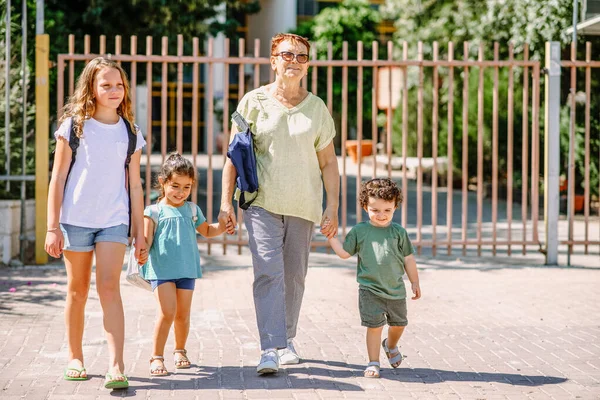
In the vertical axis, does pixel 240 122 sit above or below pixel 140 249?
above

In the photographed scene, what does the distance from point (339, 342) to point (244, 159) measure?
1585mm

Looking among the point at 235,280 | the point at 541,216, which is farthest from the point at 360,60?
the point at 541,216

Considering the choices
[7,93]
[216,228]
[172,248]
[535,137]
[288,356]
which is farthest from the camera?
[535,137]

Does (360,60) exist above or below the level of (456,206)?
above

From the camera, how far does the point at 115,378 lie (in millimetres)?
4723

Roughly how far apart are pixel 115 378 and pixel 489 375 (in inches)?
78.4

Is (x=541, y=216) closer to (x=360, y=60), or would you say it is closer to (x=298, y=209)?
(x=360, y=60)

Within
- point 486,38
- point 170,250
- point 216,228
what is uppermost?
point 486,38

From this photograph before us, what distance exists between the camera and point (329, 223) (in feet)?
17.5

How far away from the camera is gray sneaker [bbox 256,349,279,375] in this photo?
5.07m

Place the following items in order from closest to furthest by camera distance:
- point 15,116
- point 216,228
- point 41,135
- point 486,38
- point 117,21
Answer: point 216,228 → point 41,135 → point 15,116 → point 117,21 → point 486,38

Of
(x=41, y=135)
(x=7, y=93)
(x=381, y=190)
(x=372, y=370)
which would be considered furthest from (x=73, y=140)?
(x=41, y=135)

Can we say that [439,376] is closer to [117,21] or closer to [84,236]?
[84,236]

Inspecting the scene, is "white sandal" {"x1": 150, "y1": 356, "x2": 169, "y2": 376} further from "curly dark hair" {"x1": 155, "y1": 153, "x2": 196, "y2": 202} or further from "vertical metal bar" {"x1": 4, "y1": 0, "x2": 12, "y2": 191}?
"vertical metal bar" {"x1": 4, "y1": 0, "x2": 12, "y2": 191}
